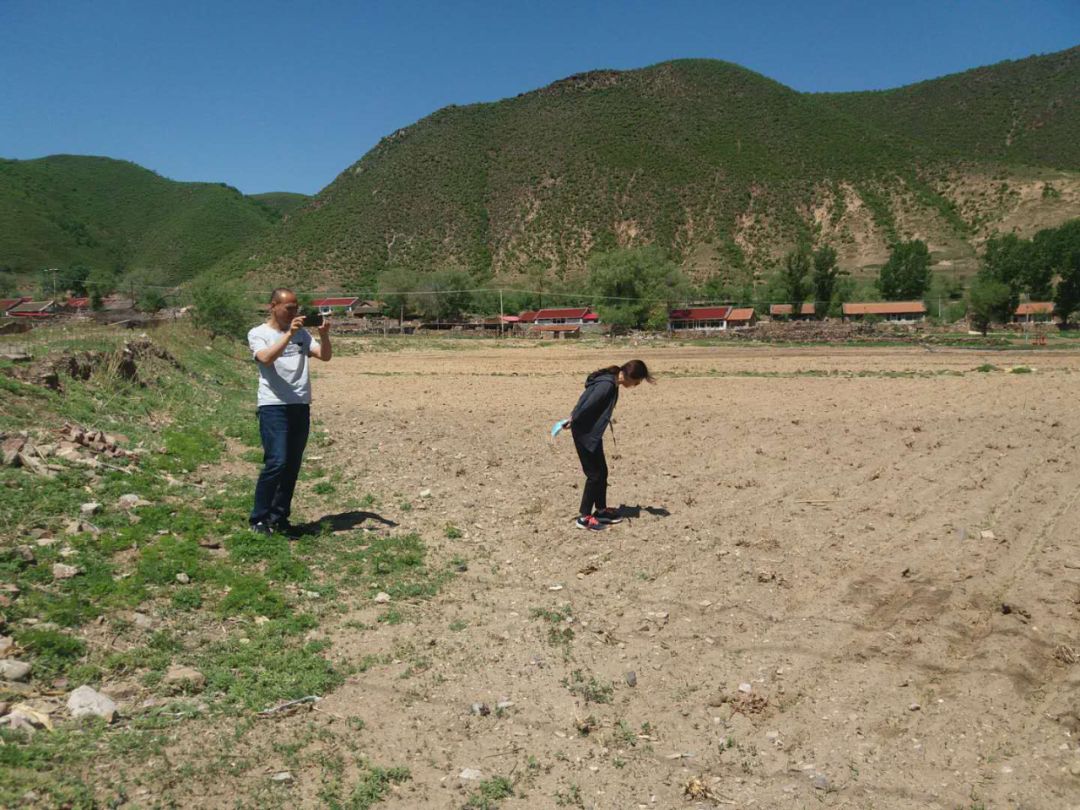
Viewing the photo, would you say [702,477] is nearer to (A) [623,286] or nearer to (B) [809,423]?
(B) [809,423]

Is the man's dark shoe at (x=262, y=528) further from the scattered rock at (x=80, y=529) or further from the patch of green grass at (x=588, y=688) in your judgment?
the patch of green grass at (x=588, y=688)

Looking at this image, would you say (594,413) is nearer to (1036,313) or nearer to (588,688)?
(588,688)

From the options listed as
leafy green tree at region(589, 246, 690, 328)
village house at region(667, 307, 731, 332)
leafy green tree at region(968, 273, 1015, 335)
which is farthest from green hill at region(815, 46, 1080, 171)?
village house at region(667, 307, 731, 332)

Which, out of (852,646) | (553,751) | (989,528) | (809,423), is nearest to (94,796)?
(553,751)

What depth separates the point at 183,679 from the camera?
4172 mm

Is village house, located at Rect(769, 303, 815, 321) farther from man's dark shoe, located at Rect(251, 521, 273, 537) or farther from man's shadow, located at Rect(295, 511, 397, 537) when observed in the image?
man's dark shoe, located at Rect(251, 521, 273, 537)

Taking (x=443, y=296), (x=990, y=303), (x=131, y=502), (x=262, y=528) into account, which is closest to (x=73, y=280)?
(x=443, y=296)

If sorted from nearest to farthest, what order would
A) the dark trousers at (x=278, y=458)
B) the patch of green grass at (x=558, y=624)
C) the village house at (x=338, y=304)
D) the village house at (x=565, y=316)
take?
the patch of green grass at (x=558, y=624), the dark trousers at (x=278, y=458), the village house at (x=565, y=316), the village house at (x=338, y=304)

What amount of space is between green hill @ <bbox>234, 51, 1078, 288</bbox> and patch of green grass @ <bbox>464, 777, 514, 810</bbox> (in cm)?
9785

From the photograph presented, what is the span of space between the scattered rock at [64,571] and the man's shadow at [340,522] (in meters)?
2.02

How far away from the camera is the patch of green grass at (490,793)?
11.2 ft

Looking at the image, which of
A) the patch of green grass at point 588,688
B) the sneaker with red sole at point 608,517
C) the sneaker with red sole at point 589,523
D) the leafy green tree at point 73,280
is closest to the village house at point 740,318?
the sneaker with red sole at point 608,517

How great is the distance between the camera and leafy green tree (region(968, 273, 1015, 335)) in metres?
66.6

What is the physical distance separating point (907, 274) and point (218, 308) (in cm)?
7133
